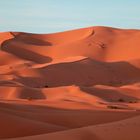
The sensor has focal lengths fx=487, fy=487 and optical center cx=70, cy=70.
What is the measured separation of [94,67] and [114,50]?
10775 millimetres

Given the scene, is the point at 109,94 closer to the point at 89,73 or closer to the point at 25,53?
the point at 89,73

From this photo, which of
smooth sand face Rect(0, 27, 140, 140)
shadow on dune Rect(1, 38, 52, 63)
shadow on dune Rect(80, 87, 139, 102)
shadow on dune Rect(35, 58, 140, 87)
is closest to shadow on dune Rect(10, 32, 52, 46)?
smooth sand face Rect(0, 27, 140, 140)

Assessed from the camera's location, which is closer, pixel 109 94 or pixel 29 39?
pixel 109 94

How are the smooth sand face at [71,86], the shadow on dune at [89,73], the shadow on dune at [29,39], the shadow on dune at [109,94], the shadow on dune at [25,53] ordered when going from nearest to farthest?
the smooth sand face at [71,86]
the shadow on dune at [109,94]
the shadow on dune at [89,73]
the shadow on dune at [25,53]
the shadow on dune at [29,39]

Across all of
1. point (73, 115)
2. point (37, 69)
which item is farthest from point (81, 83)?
point (73, 115)

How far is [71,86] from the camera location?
22312mm

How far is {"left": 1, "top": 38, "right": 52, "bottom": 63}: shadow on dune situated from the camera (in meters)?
42.0

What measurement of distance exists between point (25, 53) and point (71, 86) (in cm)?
2137

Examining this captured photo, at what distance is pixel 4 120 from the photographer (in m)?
9.33

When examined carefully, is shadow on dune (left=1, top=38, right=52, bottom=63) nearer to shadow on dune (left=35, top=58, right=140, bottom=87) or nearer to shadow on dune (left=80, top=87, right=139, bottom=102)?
shadow on dune (left=35, top=58, right=140, bottom=87)

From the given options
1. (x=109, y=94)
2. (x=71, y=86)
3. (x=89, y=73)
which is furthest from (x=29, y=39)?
(x=109, y=94)

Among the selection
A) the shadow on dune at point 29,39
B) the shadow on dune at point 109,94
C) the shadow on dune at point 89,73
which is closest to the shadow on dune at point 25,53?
the shadow on dune at point 29,39

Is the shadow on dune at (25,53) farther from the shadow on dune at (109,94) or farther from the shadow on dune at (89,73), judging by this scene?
the shadow on dune at (109,94)

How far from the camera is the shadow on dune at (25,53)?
4200 centimetres
